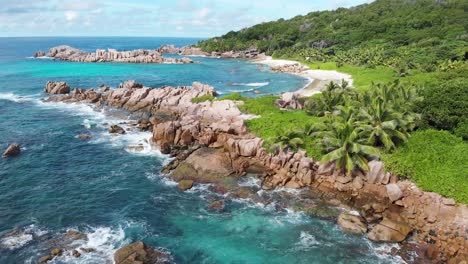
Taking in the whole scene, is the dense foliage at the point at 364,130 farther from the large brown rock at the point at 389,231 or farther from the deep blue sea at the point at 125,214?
the deep blue sea at the point at 125,214

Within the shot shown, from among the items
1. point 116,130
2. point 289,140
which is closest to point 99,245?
point 289,140

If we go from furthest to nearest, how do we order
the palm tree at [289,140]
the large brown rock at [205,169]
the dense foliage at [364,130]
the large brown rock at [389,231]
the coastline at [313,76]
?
the coastline at [313,76]
the palm tree at [289,140]
the large brown rock at [205,169]
the dense foliage at [364,130]
the large brown rock at [389,231]

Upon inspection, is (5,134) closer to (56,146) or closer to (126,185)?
(56,146)

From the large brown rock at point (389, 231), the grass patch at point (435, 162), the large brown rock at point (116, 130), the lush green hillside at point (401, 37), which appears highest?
the lush green hillside at point (401, 37)

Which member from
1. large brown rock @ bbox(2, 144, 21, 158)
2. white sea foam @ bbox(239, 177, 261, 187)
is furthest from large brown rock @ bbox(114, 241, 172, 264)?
large brown rock @ bbox(2, 144, 21, 158)

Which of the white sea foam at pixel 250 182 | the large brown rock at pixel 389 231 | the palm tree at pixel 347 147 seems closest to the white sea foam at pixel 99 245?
the white sea foam at pixel 250 182

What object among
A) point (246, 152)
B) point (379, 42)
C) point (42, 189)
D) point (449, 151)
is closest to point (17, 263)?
point (42, 189)
